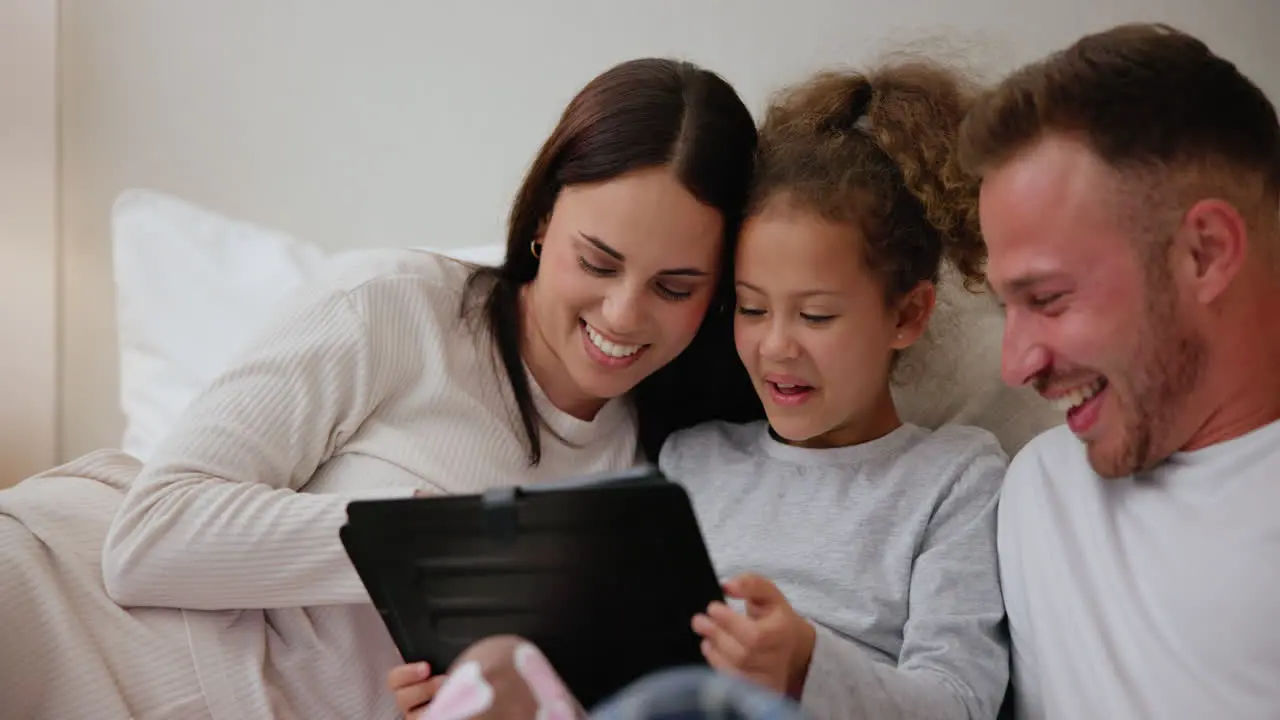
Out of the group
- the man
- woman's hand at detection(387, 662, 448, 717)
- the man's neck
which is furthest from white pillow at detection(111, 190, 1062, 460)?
the man's neck

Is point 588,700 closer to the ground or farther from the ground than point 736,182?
closer to the ground

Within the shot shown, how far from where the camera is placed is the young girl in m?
1.10

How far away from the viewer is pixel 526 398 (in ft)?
4.21

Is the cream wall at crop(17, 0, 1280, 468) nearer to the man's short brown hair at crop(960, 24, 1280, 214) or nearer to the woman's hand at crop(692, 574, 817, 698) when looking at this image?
the man's short brown hair at crop(960, 24, 1280, 214)

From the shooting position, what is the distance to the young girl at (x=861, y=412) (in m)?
1.10

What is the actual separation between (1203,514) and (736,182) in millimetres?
542

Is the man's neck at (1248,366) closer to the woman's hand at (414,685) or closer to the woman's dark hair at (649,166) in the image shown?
the woman's dark hair at (649,166)

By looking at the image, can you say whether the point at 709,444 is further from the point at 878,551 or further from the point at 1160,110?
the point at 1160,110

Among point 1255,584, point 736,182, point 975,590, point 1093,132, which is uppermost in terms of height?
point 1093,132

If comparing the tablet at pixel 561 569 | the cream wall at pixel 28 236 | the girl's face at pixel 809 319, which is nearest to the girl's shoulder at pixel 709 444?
the girl's face at pixel 809 319

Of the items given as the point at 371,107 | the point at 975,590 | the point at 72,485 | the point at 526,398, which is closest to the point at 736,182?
the point at 526,398

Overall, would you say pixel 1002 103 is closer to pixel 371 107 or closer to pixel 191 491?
pixel 191 491

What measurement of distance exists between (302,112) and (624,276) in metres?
0.97

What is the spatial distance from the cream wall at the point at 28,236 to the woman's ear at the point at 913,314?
149 cm
